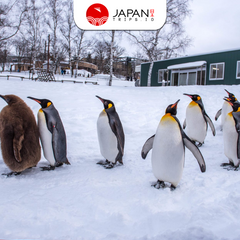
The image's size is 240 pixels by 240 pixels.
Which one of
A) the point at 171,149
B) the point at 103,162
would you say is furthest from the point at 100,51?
the point at 171,149

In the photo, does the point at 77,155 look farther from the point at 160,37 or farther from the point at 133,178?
the point at 160,37

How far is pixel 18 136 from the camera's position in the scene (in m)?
1.99

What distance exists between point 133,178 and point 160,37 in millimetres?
10954

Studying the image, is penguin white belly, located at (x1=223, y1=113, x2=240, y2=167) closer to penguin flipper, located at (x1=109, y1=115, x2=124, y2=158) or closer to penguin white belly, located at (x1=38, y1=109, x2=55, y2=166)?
penguin flipper, located at (x1=109, y1=115, x2=124, y2=158)

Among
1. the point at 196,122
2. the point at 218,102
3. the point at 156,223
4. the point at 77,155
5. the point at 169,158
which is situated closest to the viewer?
the point at 156,223

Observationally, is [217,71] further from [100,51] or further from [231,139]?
[231,139]

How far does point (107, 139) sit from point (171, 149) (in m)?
0.86

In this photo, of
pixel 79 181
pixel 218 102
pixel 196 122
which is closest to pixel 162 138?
pixel 79 181

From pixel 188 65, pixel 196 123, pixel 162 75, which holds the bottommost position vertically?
pixel 196 123

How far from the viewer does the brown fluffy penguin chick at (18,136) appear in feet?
6.59

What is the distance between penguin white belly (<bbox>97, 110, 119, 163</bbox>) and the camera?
8.02 ft

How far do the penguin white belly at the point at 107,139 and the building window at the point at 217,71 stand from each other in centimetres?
1172

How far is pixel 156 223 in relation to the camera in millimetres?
1342

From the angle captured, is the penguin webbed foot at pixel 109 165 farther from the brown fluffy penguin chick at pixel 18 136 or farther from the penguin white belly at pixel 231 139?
the penguin white belly at pixel 231 139
